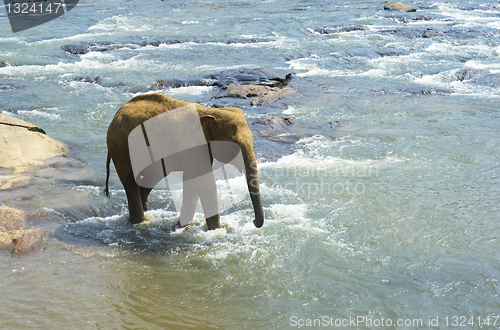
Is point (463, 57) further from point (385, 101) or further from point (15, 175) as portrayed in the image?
point (15, 175)

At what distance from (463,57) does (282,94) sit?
8360mm

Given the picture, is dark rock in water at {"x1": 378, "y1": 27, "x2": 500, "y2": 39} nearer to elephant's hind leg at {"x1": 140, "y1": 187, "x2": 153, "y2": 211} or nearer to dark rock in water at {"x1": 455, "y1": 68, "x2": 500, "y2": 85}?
dark rock in water at {"x1": 455, "y1": 68, "x2": 500, "y2": 85}

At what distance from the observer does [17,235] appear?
227 inches

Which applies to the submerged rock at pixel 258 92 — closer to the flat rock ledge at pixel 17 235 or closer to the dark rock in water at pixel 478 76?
the dark rock in water at pixel 478 76

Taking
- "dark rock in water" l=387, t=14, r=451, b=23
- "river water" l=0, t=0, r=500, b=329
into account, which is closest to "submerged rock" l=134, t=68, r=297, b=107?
"river water" l=0, t=0, r=500, b=329

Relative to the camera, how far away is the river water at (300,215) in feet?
16.1

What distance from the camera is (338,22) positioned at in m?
25.2

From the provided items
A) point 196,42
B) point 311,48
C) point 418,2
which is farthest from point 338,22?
point 418,2

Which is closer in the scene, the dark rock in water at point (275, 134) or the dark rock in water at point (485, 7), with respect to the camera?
the dark rock in water at point (275, 134)

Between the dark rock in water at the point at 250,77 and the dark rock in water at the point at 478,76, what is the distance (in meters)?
5.14

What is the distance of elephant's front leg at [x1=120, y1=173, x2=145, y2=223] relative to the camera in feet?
20.5

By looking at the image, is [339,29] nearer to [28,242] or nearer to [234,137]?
[234,137]

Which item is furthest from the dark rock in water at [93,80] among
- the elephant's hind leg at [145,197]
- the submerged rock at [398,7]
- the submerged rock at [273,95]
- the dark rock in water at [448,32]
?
the submerged rock at [398,7]

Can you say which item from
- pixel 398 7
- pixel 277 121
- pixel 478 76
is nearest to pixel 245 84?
pixel 277 121
